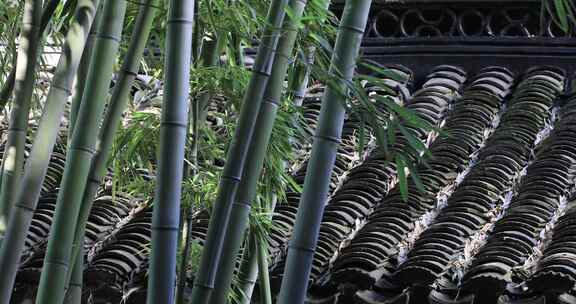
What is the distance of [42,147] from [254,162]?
53 centimetres

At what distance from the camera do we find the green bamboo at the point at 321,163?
2.70 metres

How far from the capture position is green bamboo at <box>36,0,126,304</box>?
9.16ft

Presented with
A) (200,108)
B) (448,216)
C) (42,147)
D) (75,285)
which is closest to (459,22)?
(448,216)

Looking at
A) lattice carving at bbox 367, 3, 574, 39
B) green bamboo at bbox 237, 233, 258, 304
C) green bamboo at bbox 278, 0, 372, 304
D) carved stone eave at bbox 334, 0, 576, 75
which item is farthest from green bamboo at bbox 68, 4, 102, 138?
lattice carving at bbox 367, 3, 574, 39

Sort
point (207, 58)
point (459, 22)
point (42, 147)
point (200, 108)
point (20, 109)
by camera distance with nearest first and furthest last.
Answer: point (42, 147), point (20, 109), point (200, 108), point (207, 58), point (459, 22)

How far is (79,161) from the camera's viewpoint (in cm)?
285

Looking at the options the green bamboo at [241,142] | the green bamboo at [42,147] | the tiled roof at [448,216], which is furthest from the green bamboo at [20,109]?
the tiled roof at [448,216]

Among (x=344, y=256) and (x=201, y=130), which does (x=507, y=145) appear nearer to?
(x=344, y=256)

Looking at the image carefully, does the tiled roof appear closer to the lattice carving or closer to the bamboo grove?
the lattice carving

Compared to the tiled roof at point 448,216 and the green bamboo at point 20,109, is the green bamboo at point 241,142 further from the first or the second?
the tiled roof at point 448,216

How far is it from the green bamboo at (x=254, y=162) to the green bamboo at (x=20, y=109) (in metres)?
0.64

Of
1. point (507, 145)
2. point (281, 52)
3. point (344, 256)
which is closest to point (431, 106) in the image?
point (507, 145)

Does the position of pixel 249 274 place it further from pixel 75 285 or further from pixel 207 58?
pixel 207 58

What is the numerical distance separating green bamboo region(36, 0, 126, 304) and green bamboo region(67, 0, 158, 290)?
3.3 inches
